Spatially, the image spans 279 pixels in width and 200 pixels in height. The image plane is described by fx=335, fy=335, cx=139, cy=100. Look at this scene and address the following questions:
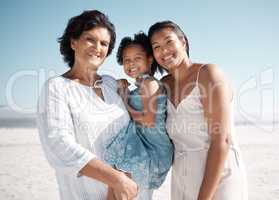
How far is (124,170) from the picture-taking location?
2.68 meters

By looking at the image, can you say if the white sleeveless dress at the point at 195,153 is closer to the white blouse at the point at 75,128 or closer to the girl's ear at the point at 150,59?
the white blouse at the point at 75,128

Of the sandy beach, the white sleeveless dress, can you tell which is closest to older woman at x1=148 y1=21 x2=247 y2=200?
the white sleeveless dress

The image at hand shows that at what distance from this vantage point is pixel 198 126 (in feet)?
9.29

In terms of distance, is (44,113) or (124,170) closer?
(44,113)

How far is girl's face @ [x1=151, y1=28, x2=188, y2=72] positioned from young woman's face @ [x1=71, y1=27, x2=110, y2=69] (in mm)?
471

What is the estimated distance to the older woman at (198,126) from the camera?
8.70 feet

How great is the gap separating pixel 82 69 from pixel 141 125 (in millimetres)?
720

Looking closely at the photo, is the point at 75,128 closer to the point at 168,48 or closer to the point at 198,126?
the point at 198,126

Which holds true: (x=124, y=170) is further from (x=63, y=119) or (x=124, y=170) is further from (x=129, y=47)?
(x=129, y=47)

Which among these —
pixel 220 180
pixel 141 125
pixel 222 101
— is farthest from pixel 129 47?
pixel 220 180

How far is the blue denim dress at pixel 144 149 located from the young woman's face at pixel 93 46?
0.46 m

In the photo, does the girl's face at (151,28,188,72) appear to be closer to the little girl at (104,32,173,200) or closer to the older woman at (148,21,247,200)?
the older woman at (148,21,247,200)

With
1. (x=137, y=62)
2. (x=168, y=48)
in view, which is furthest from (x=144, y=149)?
(x=137, y=62)

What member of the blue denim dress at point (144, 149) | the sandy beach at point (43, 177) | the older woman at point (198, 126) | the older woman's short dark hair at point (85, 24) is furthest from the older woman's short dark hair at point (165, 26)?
the sandy beach at point (43, 177)
